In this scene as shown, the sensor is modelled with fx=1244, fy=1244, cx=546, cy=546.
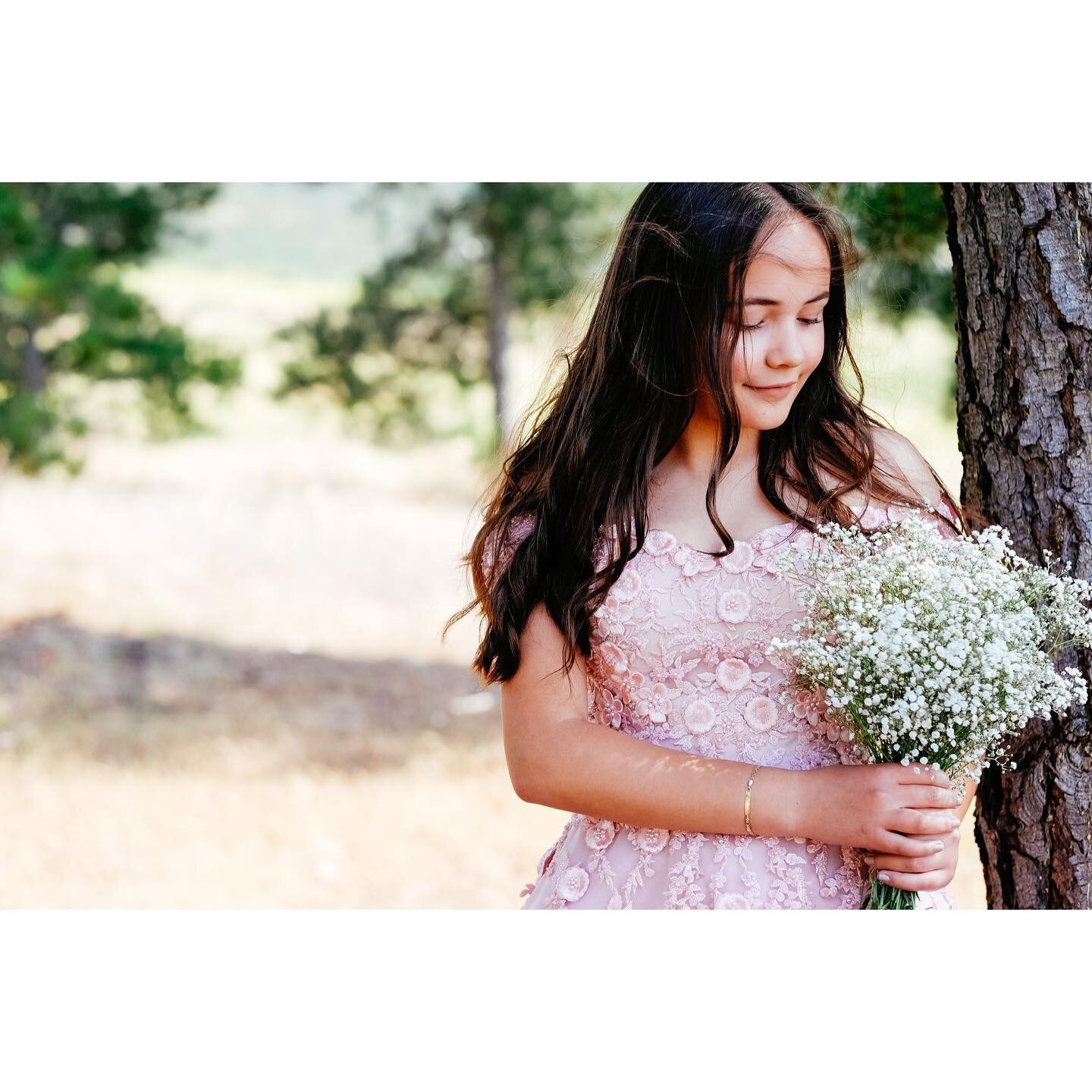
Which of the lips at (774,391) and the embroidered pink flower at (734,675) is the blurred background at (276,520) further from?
the embroidered pink flower at (734,675)

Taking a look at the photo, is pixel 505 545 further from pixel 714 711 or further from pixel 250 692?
pixel 250 692

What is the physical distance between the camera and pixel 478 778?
6766 millimetres

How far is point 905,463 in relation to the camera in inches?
90.9

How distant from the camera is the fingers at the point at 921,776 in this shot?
1.87 m

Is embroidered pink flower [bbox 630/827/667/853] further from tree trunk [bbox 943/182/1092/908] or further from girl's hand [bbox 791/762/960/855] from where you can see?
tree trunk [bbox 943/182/1092/908]

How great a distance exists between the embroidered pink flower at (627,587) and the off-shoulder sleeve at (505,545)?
0.21 m

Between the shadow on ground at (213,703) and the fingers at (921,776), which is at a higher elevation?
the fingers at (921,776)

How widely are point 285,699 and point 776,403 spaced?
6.39m

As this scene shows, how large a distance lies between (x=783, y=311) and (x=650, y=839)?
3.09 ft

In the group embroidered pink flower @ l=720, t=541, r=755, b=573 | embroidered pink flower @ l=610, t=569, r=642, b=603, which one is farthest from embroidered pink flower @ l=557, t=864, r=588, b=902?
embroidered pink flower @ l=720, t=541, r=755, b=573

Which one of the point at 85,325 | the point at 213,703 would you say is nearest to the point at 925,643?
the point at 213,703

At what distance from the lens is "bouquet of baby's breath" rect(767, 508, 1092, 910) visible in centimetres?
177

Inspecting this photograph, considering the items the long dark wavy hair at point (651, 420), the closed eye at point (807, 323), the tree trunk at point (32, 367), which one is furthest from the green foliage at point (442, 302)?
the closed eye at point (807, 323)

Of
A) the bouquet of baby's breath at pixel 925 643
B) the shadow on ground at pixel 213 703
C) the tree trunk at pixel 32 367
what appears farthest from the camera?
the tree trunk at pixel 32 367
